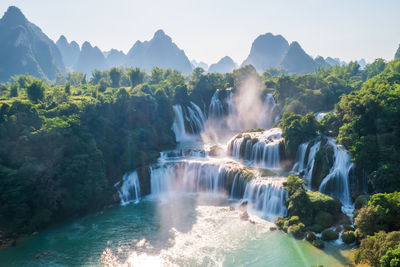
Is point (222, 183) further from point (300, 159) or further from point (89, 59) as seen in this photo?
point (89, 59)

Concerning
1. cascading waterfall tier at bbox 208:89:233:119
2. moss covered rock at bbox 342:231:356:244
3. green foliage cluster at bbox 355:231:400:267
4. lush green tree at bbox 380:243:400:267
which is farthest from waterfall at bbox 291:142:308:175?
cascading waterfall tier at bbox 208:89:233:119

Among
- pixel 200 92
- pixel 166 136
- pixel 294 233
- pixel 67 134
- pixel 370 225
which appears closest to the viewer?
pixel 370 225

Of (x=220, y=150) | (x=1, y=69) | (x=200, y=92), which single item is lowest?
(x=220, y=150)

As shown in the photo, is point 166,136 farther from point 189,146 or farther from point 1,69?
point 1,69

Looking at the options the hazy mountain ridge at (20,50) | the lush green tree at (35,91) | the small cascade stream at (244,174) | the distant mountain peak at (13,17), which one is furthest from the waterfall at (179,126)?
the distant mountain peak at (13,17)

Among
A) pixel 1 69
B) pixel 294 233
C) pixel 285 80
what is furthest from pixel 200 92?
pixel 1 69

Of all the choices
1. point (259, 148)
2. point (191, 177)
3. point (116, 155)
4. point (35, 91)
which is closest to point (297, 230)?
point (259, 148)
